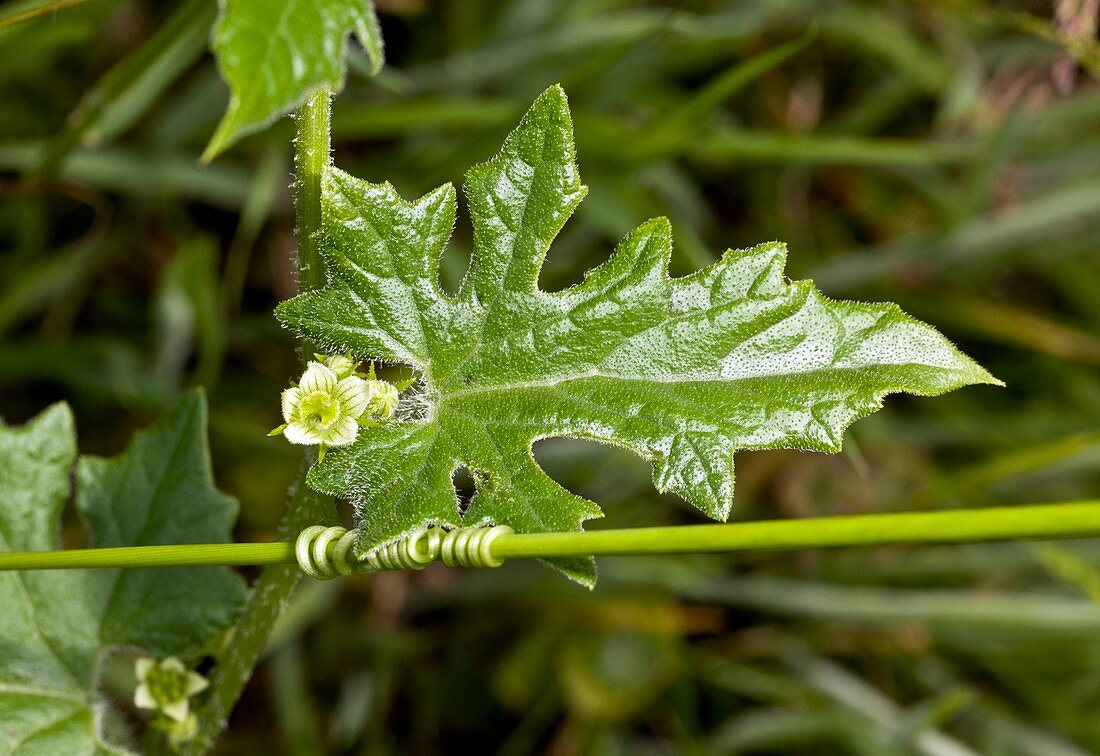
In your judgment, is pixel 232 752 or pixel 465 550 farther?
pixel 232 752

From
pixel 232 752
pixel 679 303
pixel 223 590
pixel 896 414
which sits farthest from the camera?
pixel 896 414

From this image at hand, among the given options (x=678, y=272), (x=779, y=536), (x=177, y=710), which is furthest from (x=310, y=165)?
(x=678, y=272)

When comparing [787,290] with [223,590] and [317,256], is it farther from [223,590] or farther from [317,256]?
[223,590]

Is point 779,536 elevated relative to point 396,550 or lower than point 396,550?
Answer: elevated

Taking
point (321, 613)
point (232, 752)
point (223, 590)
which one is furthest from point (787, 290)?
point (232, 752)

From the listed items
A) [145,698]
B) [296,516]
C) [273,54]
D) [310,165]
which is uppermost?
[273,54]

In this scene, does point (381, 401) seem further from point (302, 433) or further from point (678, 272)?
point (678, 272)

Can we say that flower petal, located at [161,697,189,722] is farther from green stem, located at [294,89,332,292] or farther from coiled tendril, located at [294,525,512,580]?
green stem, located at [294,89,332,292]

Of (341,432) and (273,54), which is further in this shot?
(341,432)
